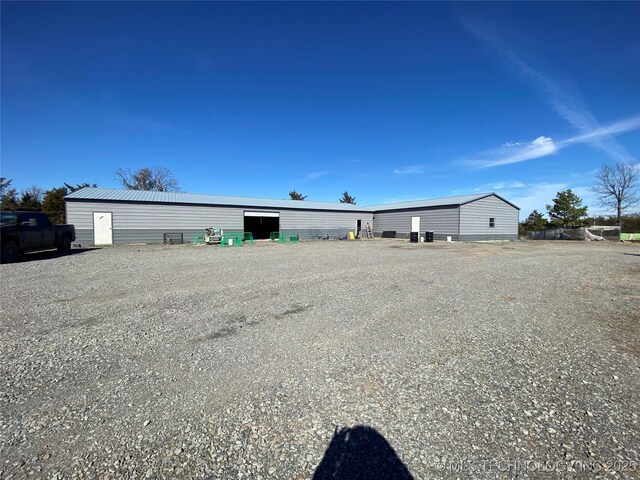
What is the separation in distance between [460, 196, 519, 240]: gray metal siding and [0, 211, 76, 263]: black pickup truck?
28.3 meters

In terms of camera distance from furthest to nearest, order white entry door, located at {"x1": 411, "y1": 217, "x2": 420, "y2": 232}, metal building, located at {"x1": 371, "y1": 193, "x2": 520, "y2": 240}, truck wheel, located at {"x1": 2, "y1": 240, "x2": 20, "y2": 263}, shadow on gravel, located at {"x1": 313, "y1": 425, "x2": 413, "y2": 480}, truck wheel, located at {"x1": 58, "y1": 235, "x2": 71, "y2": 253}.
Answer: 1. white entry door, located at {"x1": 411, "y1": 217, "x2": 420, "y2": 232}
2. metal building, located at {"x1": 371, "y1": 193, "x2": 520, "y2": 240}
3. truck wheel, located at {"x1": 58, "y1": 235, "x2": 71, "y2": 253}
4. truck wheel, located at {"x1": 2, "y1": 240, "x2": 20, "y2": 263}
5. shadow on gravel, located at {"x1": 313, "y1": 425, "x2": 413, "y2": 480}

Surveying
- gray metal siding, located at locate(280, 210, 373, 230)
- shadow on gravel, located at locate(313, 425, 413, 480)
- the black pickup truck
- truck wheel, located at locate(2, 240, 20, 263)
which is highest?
gray metal siding, located at locate(280, 210, 373, 230)

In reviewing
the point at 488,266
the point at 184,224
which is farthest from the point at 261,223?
the point at 488,266

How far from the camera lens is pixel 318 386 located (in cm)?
299

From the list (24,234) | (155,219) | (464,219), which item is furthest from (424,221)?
(24,234)

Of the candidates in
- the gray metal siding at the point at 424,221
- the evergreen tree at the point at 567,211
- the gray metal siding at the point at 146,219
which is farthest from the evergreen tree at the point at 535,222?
the gray metal siding at the point at 146,219

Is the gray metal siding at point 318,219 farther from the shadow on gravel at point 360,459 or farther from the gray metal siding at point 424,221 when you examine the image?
the shadow on gravel at point 360,459

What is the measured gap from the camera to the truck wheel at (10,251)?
10.7 metres

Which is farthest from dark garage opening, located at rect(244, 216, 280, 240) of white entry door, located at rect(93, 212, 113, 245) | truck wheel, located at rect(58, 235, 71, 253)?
truck wheel, located at rect(58, 235, 71, 253)

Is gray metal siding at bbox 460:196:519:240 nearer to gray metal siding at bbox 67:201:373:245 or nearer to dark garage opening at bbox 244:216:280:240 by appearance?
gray metal siding at bbox 67:201:373:245

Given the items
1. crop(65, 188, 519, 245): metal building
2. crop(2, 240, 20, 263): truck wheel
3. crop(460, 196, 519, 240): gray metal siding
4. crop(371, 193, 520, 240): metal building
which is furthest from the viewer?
crop(460, 196, 519, 240): gray metal siding

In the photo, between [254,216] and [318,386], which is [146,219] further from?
[318,386]

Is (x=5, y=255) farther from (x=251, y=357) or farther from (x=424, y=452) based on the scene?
(x=424, y=452)

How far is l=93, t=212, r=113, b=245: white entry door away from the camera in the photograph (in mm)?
20609
